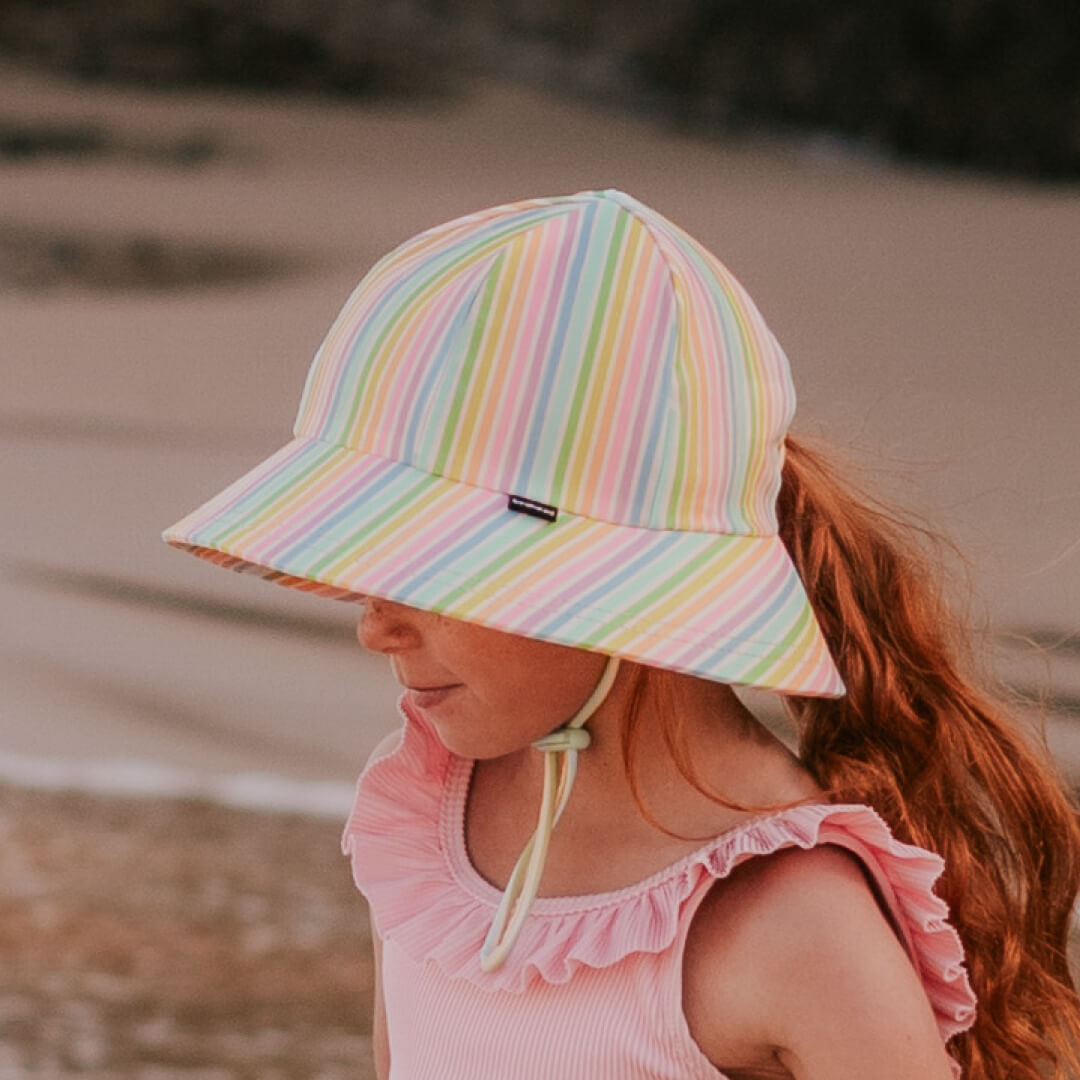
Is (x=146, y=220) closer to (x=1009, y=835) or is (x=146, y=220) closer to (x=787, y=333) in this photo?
(x=787, y=333)

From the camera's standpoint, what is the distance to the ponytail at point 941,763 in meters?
0.90

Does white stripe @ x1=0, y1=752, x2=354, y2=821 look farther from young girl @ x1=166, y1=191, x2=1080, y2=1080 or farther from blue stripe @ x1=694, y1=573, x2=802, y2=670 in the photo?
blue stripe @ x1=694, y1=573, x2=802, y2=670

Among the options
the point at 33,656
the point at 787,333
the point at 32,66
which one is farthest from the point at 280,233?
the point at 787,333

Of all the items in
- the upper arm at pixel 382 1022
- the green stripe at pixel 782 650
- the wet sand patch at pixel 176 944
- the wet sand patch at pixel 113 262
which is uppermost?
the green stripe at pixel 782 650

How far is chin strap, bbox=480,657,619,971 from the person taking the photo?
0.84 m

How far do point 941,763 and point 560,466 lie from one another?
0.97 ft

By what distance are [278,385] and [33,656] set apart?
524mm

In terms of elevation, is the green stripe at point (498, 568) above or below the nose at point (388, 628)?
above

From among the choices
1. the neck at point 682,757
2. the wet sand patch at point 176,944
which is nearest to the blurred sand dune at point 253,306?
the wet sand patch at point 176,944

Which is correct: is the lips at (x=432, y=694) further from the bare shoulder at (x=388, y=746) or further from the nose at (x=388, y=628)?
the bare shoulder at (x=388, y=746)

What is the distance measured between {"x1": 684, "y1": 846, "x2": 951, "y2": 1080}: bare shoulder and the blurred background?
875 millimetres

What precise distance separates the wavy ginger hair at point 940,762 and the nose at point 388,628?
12 cm

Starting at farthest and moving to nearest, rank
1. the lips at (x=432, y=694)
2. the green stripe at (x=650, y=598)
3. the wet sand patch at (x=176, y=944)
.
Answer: the wet sand patch at (x=176, y=944) → the lips at (x=432, y=694) → the green stripe at (x=650, y=598)

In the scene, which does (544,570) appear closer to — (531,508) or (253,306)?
(531,508)
